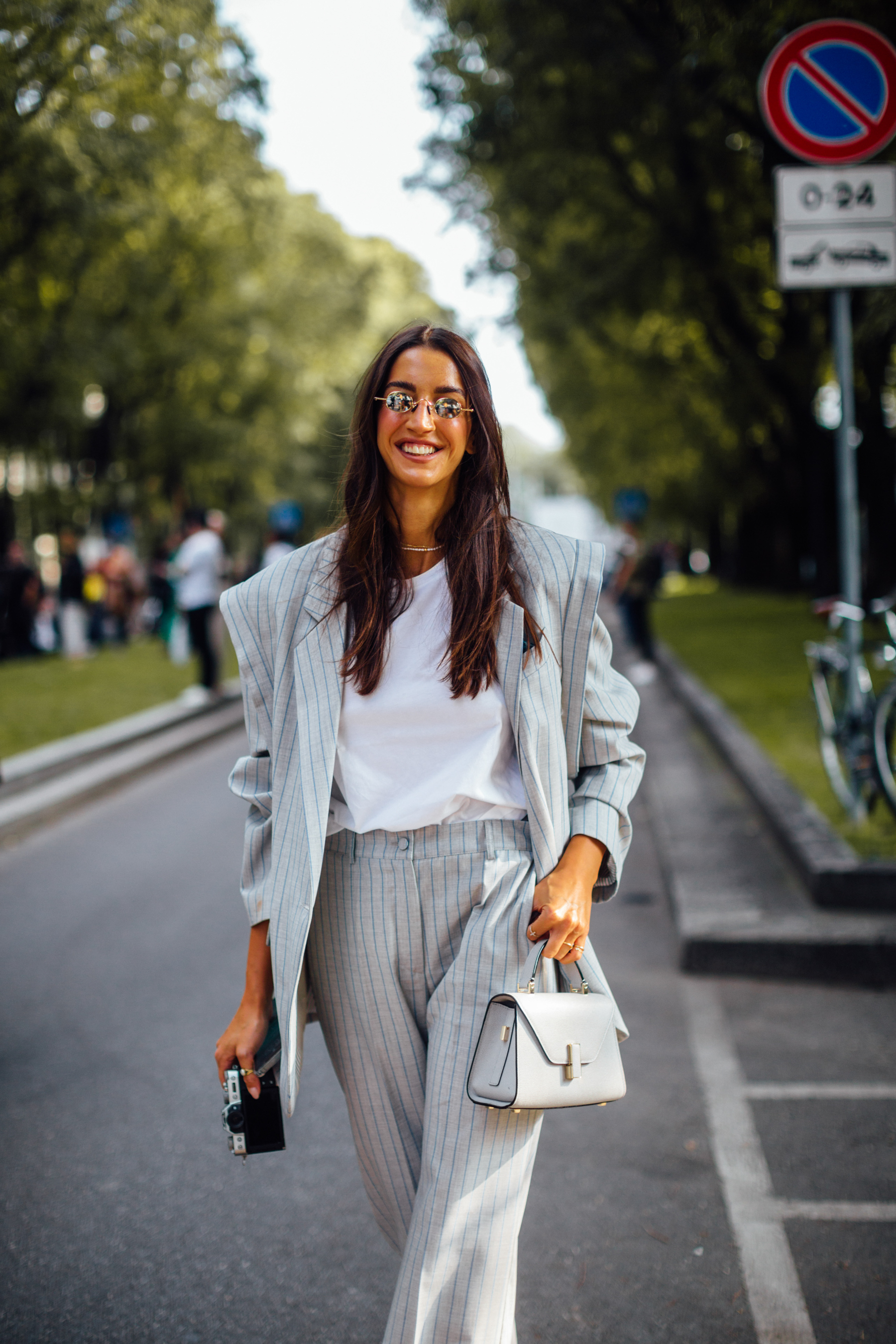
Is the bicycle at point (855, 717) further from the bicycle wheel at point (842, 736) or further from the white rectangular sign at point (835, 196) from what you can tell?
the white rectangular sign at point (835, 196)

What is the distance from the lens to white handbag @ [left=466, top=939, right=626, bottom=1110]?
1942mm

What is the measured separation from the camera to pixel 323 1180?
3508 millimetres

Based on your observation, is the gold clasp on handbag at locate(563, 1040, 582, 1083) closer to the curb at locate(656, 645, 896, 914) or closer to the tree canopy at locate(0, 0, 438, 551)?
the curb at locate(656, 645, 896, 914)

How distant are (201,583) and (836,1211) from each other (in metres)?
→ 11.1

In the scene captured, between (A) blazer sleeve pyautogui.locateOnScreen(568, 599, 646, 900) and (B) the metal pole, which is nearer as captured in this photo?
(A) blazer sleeve pyautogui.locateOnScreen(568, 599, 646, 900)

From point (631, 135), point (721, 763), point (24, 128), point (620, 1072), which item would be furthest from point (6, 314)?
point (620, 1072)

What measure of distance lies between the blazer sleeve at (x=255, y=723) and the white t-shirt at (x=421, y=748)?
14 centimetres

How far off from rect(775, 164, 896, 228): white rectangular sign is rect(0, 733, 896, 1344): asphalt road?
10.8 feet

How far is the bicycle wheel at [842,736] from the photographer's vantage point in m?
6.19

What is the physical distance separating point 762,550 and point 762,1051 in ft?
108

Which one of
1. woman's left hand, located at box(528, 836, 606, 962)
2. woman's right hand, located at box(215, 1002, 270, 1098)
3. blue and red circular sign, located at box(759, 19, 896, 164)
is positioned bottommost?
woman's right hand, located at box(215, 1002, 270, 1098)

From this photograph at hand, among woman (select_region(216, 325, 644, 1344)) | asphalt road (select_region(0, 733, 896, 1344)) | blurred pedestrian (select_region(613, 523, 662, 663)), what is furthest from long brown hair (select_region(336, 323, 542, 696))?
blurred pedestrian (select_region(613, 523, 662, 663))

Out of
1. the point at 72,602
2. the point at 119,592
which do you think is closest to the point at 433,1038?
the point at 72,602

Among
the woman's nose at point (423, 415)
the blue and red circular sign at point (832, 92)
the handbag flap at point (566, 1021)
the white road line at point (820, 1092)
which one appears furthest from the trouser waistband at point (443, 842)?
the blue and red circular sign at point (832, 92)
